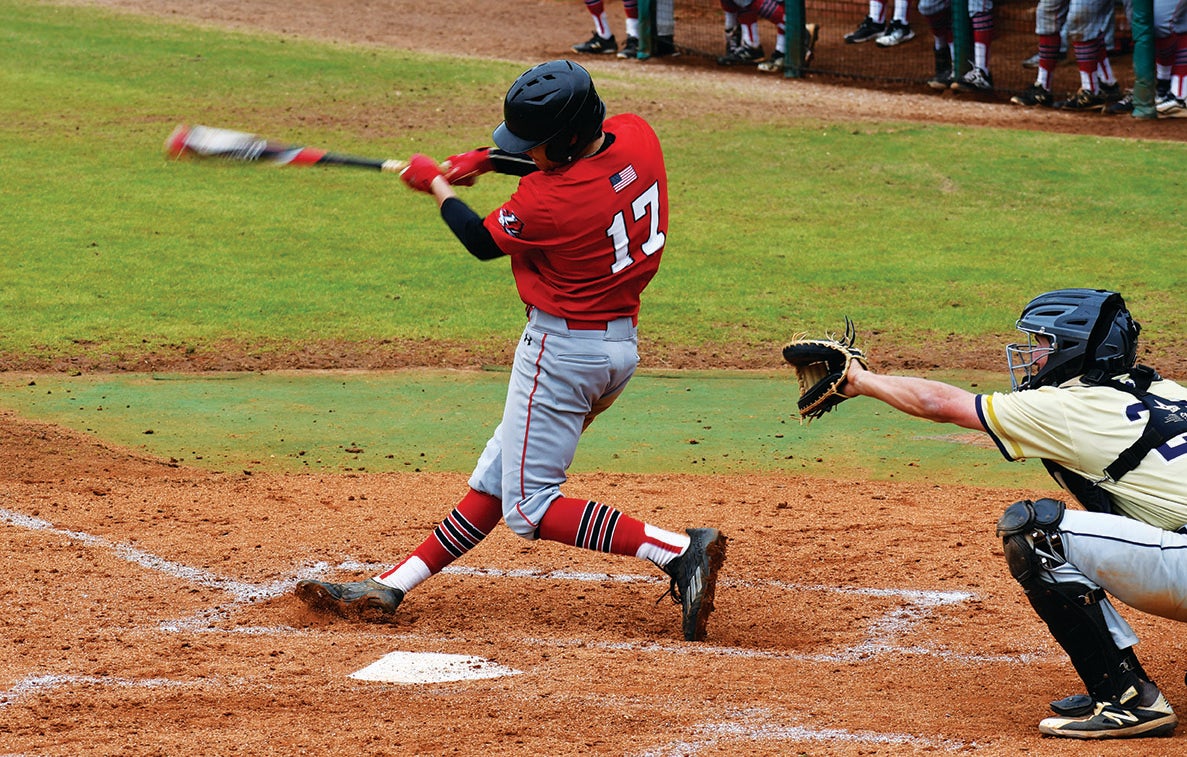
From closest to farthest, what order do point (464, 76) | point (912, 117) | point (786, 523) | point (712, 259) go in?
point (786, 523), point (712, 259), point (912, 117), point (464, 76)

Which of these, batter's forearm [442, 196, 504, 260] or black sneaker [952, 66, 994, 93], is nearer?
batter's forearm [442, 196, 504, 260]

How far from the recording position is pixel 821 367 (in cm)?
395

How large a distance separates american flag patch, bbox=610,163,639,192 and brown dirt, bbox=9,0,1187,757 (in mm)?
1380

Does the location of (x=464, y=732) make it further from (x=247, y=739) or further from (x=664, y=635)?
(x=664, y=635)

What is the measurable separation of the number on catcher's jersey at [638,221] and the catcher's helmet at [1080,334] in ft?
3.81

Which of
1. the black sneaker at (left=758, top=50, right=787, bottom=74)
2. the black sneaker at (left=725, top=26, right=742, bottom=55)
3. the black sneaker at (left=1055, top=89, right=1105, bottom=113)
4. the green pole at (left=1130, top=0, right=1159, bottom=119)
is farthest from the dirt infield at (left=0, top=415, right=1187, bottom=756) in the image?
the black sneaker at (left=725, top=26, right=742, bottom=55)

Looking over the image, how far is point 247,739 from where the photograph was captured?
348cm

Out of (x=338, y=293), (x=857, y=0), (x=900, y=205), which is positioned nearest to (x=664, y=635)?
(x=338, y=293)

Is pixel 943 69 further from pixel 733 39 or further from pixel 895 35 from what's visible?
pixel 733 39

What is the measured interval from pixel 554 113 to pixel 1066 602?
194 cm

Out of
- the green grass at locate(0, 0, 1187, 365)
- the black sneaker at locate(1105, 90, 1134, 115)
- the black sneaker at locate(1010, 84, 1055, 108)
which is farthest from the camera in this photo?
the black sneaker at locate(1010, 84, 1055, 108)

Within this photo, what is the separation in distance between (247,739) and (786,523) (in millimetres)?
2658

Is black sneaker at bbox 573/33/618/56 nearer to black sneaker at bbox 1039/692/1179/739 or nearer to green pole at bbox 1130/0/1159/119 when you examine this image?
green pole at bbox 1130/0/1159/119

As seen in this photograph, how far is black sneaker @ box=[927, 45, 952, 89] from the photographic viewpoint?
1522 centimetres
